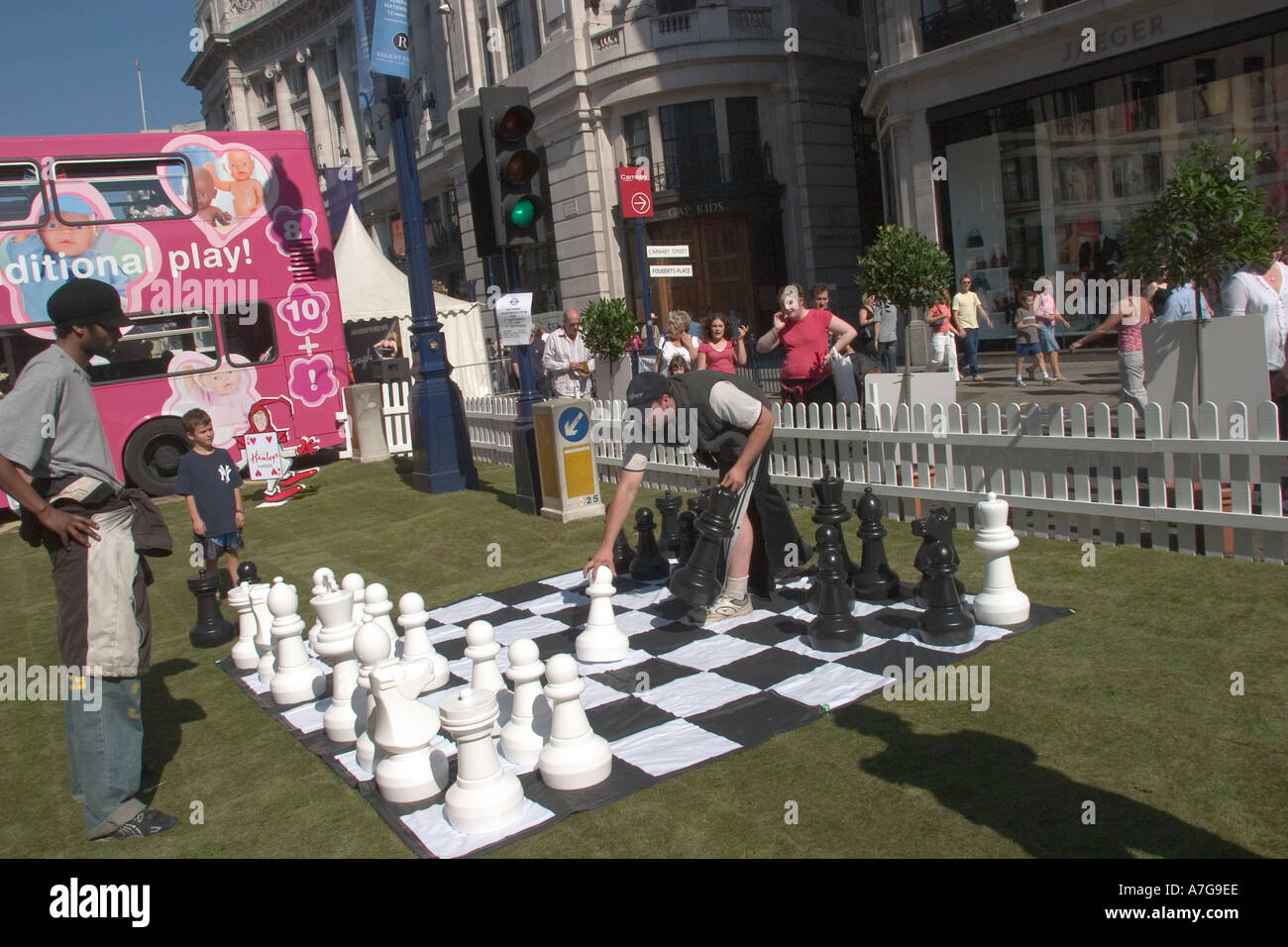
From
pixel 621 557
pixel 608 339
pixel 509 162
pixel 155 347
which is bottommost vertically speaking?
pixel 621 557

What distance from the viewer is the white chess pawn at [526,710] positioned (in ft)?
12.5

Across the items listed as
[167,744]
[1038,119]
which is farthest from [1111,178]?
[167,744]

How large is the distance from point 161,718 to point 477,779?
2.39m

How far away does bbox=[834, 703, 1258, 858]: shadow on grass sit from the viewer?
2.90 m

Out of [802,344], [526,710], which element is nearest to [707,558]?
[526,710]

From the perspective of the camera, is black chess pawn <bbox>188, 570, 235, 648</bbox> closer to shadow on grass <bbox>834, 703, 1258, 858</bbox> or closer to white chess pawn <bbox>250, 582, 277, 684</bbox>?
white chess pawn <bbox>250, 582, 277, 684</bbox>

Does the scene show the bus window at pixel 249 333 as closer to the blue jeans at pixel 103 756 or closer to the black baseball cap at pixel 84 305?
the black baseball cap at pixel 84 305

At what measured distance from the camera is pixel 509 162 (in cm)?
807

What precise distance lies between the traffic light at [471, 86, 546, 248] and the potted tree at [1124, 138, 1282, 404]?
4728 mm

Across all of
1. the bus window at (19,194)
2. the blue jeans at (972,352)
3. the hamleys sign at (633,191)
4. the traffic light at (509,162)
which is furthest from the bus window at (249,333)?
the blue jeans at (972,352)

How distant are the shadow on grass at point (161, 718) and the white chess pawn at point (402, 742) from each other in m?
1.14

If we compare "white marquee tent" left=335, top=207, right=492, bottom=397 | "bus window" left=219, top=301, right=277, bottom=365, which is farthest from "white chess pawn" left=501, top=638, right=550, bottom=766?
"white marquee tent" left=335, top=207, right=492, bottom=397

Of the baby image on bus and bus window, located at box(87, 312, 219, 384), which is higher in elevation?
the baby image on bus

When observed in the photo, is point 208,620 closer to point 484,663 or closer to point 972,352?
point 484,663
